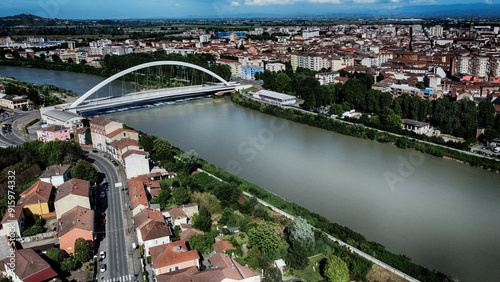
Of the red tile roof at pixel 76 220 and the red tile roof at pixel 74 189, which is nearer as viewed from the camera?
the red tile roof at pixel 76 220

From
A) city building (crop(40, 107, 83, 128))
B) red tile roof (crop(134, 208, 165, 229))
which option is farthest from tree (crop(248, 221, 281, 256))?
city building (crop(40, 107, 83, 128))

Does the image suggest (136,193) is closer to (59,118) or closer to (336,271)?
(336,271)

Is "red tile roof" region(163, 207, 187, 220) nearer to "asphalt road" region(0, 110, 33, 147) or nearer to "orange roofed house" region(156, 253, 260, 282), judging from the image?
"orange roofed house" region(156, 253, 260, 282)

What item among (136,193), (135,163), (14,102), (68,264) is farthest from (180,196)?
(14,102)

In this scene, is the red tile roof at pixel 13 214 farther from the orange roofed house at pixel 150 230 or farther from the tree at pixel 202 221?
the tree at pixel 202 221

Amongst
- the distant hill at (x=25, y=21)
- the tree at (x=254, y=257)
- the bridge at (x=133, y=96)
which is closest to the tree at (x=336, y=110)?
the bridge at (x=133, y=96)

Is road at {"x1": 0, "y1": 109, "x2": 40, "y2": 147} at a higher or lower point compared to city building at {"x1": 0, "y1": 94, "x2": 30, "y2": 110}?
lower
